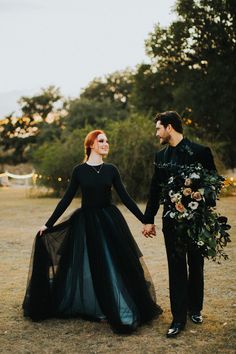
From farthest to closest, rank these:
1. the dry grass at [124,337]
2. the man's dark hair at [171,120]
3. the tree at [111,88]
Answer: the tree at [111,88] < the man's dark hair at [171,120] < the dry grass at [124,337]

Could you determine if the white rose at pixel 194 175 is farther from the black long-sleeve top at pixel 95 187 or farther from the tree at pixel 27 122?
the tree at pixel 27 122

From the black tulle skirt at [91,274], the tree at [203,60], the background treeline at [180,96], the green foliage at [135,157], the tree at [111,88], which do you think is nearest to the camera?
the black tulle skirt at [91,274]

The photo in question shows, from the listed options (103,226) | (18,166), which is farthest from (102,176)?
(18,166)

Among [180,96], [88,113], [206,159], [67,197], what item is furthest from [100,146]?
[88,113]

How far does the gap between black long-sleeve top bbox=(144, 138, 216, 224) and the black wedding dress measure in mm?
405

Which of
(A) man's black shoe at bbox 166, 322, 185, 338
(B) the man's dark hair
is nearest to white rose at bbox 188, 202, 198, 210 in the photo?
(B) the man's dark hair

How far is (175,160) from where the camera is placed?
4719 mm

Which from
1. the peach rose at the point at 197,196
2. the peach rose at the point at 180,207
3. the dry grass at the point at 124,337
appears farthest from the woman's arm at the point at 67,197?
the peach rose at the point at 197,196

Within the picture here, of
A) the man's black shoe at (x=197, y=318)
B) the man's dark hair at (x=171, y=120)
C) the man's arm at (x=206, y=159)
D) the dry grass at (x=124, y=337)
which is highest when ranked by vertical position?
the man's dark hair at (x=171, y=120)

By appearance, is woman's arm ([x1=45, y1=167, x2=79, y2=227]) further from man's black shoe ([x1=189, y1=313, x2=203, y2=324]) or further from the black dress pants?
man's black shoe ([x1=189, y1=313, x2=203, y2=324])

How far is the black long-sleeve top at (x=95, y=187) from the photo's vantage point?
17.1 ft

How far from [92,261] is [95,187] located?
78 centimetres

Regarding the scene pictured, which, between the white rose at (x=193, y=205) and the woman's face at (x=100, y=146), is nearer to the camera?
the white rose at (x=193, y=205)

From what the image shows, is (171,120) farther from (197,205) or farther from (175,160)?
(197,205)
